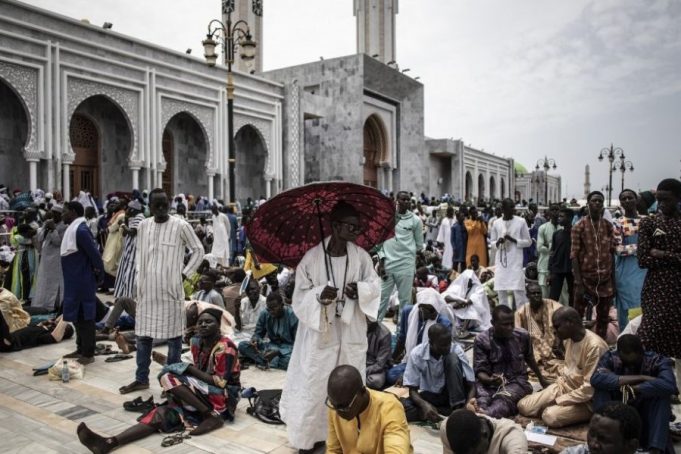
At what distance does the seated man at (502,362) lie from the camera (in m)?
4.58

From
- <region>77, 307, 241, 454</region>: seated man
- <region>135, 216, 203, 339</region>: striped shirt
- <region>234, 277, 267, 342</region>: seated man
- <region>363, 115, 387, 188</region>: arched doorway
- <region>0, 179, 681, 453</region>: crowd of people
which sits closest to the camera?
<region>0, 179, 681, 453</region>: crowd of people

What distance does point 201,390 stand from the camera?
164 inches

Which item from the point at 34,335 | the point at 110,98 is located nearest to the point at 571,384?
the point at 34,335

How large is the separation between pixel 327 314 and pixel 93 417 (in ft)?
7.84

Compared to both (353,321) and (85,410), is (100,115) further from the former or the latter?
(353,321)

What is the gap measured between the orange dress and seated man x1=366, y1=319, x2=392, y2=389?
6.52m

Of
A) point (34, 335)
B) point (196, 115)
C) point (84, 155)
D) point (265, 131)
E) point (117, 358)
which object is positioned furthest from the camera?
point (265, 131)

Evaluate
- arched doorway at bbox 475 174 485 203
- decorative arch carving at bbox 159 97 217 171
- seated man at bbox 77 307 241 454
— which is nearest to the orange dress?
seated man at bbox 77 307 241 454

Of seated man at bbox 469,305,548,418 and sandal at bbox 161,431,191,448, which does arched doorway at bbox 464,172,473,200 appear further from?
sandal at bbox 161,431,191,448

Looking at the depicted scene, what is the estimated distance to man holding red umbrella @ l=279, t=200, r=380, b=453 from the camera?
11.1 feet

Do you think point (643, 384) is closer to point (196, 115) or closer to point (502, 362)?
point (502, 362)

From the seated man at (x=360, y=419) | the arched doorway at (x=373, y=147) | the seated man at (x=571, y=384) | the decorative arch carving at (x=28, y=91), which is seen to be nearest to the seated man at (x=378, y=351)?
the seated man at (x=571, y=384)

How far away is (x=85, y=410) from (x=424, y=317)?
3.20m

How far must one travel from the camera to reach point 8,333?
6312mm
